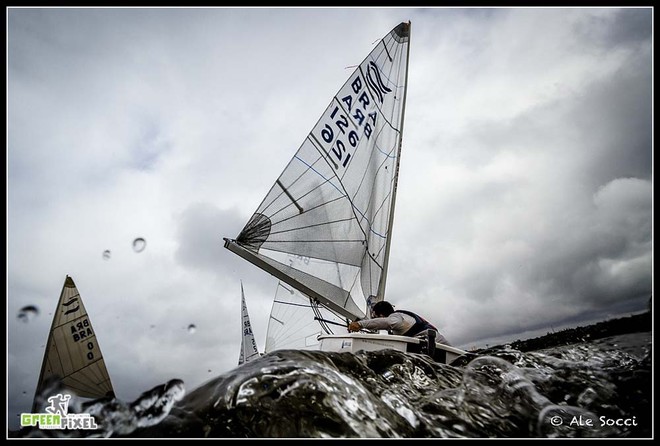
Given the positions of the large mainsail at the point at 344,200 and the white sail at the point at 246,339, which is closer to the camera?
the large mainsail at the point at 344,200

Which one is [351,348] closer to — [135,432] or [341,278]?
[135,432]

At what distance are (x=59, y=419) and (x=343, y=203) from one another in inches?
275

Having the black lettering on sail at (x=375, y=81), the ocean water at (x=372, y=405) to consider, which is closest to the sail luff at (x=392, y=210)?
the black lettering on sail at (x=375, y=81)

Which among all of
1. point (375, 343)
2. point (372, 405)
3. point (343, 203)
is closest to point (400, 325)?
point (375, 343)

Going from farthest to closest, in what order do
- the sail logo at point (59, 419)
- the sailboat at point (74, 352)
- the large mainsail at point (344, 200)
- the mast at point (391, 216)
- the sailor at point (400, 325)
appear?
the sailboat at point (74, 352), the mast at point (391, 216), the large mainsail at point (344, 200), the sailor at point (400, 325), the sail logo at point (59, 419)

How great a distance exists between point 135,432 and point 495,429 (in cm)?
186

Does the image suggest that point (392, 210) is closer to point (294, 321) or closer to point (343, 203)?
point (343, 203)

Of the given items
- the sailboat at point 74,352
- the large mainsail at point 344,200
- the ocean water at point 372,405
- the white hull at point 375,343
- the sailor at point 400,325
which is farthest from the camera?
the sailboat at point 74,352

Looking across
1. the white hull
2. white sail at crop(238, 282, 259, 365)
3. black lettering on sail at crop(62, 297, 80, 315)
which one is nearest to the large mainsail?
the white hull

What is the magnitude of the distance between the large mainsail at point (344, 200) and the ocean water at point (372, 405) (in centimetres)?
475

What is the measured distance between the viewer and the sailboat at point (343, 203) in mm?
7609

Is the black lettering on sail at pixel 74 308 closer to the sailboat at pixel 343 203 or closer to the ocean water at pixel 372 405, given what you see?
the sailboat at pixel 343 203

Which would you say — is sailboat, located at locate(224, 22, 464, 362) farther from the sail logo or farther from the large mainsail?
the sail logo
